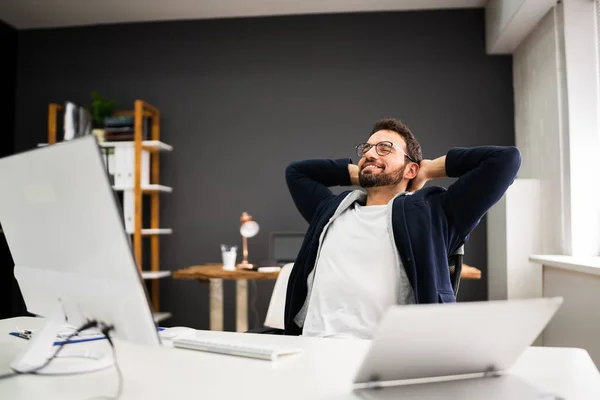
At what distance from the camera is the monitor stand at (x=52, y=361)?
0.96 metres

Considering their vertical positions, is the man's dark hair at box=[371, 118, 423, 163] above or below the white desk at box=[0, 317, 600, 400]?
above

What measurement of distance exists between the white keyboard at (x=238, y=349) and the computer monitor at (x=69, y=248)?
0.19 m

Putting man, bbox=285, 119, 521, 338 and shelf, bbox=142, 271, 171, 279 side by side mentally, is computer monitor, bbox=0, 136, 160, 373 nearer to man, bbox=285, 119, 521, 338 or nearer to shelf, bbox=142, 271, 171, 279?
man, bbox=285, 119, 521, 338

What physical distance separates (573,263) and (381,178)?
4.62 ft

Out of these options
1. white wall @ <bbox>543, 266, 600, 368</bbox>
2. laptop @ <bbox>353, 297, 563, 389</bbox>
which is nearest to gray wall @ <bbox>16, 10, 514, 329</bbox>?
white wall @ <bbox>543, 266, 600, 368</bbox>

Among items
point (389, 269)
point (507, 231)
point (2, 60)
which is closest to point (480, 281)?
point (507, 231)

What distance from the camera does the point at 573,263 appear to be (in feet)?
8.84

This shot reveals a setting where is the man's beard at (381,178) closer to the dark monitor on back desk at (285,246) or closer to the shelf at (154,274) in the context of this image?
the dark monitor on back desk at (285,246)

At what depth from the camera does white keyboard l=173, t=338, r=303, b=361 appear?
104cm

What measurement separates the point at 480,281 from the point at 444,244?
9.34 feet

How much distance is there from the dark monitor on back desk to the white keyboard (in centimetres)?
261

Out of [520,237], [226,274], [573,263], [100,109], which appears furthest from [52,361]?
[100,109]

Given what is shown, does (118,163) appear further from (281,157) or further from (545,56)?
(545,56)

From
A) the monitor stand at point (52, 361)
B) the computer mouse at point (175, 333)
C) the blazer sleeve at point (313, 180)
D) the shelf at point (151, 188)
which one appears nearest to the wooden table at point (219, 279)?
the shelf at point (151, 188)
